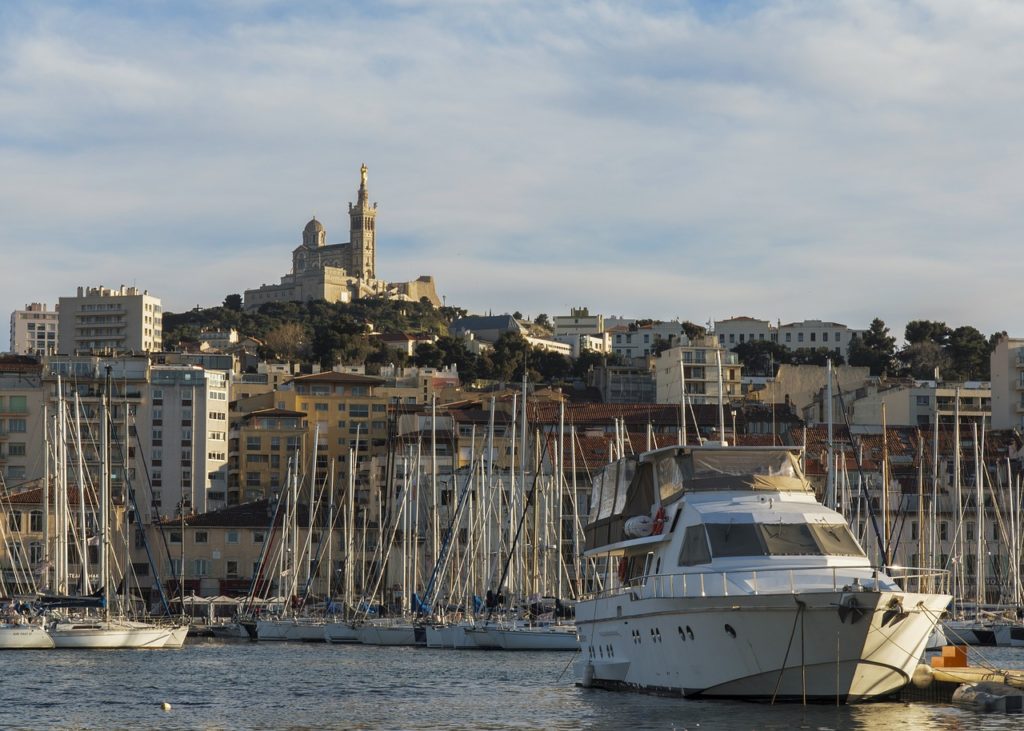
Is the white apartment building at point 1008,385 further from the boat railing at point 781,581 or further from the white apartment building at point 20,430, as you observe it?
the boat railing at point 781,581

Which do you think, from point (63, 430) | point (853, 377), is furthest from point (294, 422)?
point (63, 430)

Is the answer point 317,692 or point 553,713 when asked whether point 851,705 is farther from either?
point 317,692

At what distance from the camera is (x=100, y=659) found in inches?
2714

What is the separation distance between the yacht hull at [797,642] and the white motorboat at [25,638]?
42348 millimetres

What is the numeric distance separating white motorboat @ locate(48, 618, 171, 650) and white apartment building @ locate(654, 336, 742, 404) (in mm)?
94015

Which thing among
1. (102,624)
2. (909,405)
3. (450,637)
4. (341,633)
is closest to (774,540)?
(450,637)

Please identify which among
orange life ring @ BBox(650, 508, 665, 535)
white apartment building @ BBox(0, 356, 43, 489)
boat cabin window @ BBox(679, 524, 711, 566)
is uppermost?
white apartment building @ BBox(0, 356, 43, 489)

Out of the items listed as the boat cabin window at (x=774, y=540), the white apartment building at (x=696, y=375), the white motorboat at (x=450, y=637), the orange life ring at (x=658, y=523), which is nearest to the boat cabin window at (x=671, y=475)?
the orange life ring at (x=658, y=523)

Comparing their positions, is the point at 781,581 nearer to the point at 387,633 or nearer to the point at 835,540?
the point at 835,540

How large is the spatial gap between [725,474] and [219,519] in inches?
3417

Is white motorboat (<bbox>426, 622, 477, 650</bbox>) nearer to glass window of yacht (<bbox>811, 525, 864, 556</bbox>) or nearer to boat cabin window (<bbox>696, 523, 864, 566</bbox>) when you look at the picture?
glass window of yacht (<bbox>811, 525, 864, 556</bbox>)

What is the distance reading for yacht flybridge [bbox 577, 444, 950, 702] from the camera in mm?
36969

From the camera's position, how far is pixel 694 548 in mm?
40250

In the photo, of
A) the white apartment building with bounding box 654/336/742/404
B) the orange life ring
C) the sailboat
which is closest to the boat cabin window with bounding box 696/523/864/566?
the orange life ring
